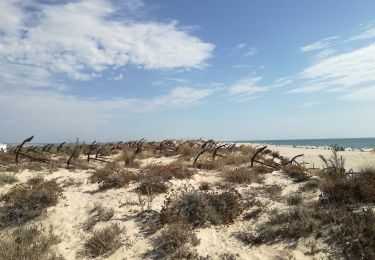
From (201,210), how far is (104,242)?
2285 millimetres

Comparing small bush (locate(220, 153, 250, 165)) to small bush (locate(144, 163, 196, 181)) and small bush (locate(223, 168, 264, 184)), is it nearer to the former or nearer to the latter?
small bush (locate(144, 163, 196, 181))

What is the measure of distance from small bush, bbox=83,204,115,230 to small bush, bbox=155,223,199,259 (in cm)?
186

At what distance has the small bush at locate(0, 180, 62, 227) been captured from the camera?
32.5 feet

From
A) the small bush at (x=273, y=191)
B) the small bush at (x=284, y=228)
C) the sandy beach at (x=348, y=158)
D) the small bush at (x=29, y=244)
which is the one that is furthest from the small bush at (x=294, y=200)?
the small bush at (x=29, y=244)

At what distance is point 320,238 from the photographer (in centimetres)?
748

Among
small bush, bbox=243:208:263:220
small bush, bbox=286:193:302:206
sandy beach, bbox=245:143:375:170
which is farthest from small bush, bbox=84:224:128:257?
sandy beach, bbox=245:143:375:170

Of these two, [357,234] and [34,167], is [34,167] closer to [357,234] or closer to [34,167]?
[34,167]

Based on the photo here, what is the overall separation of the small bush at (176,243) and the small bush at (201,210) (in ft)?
1.83

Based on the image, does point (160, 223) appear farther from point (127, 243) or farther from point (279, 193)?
point (279, 193)

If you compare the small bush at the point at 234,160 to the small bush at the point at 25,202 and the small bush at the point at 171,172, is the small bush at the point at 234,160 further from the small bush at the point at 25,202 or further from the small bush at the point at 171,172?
the small bush at the point at 25,202

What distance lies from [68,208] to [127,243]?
3.00 m

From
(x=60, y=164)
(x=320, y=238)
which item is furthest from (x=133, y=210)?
(x=60, y=164)

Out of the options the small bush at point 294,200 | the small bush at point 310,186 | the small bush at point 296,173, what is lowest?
the small bush at point 294,200

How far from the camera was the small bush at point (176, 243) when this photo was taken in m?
7.59
